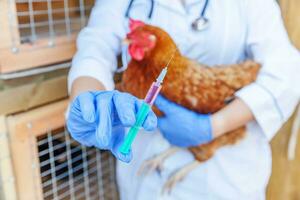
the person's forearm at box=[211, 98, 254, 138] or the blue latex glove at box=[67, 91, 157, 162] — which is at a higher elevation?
the blue latex glove at box=[67, 91, 157, 162]

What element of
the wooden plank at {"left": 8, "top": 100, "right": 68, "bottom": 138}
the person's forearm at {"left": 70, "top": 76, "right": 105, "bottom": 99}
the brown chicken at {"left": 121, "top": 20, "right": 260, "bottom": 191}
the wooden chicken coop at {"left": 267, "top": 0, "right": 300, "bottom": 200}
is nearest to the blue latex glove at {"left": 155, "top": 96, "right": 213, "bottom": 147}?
the brown chicken at {"left": 121, "top": 20, "right": 260, "bottom": 191}

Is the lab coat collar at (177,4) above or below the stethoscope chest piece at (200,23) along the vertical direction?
above

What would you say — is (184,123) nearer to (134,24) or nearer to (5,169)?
(134,24)

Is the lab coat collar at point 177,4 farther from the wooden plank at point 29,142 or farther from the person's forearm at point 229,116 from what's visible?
the wooden plank at point 29,142

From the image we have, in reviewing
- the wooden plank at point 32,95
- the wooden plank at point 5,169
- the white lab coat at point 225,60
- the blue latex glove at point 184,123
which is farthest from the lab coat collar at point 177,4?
the wooden plank at point 5,169

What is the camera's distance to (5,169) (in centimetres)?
84

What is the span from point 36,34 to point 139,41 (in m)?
0.28

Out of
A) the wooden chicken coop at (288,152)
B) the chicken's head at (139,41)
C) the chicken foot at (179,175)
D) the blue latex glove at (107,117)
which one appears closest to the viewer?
the blue latex glove at (107,117)

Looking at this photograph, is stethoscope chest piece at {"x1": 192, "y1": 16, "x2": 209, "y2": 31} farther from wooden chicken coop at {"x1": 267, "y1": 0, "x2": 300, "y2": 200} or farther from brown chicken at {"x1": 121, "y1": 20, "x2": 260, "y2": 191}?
wooden chicken coop at {"x1": 267, "y1": 0, "x2": 300, "y2": 200}

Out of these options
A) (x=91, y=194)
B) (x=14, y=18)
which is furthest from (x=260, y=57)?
(x=91, y=194)

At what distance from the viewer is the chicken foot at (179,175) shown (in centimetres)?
87

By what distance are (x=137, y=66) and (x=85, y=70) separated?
0.10 metres

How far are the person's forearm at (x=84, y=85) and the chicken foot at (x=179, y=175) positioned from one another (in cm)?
24

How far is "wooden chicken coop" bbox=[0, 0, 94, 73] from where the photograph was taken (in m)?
0.80
